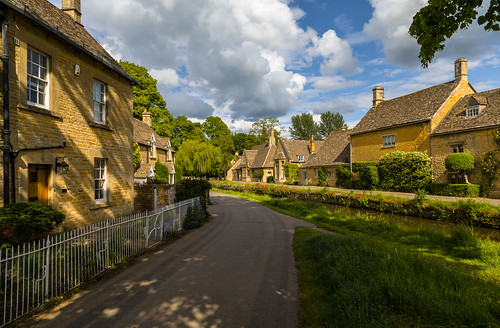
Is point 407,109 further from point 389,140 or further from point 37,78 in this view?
point 37,78

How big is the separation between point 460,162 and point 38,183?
29.2 metres

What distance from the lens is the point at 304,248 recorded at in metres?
8.75

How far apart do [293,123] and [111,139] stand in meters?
87.4

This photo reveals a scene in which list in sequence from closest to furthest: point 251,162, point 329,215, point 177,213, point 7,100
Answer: point 7,100
point 177,213
point 329,215
point 251,162

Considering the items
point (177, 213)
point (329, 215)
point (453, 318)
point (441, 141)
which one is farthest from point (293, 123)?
point (453, 318)

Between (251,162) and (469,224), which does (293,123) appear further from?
(469,224)

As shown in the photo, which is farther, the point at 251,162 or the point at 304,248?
the point at 251,162

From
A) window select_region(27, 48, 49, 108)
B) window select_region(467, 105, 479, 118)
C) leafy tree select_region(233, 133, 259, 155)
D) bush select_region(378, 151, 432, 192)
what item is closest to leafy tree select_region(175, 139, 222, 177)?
bush select_region(378, 151, 432, 192)

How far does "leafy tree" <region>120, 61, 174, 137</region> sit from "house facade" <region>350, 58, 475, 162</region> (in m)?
30.8

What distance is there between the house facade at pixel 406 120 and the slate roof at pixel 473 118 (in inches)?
28.4

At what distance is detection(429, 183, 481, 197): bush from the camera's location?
21.8 metres

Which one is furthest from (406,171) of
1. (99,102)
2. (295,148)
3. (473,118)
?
(295,148)

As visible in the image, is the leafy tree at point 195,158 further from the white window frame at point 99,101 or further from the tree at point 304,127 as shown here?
the tree at point 304,127

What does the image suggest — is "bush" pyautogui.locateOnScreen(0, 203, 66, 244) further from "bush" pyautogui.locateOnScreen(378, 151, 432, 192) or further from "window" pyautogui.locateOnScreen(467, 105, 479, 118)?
"window" pyautogui.locateOnScreen(467, 105, 479, 118)
